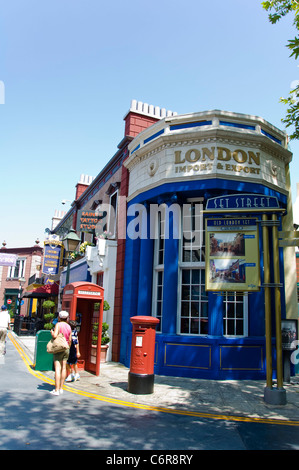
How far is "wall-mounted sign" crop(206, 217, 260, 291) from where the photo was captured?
7.77 m

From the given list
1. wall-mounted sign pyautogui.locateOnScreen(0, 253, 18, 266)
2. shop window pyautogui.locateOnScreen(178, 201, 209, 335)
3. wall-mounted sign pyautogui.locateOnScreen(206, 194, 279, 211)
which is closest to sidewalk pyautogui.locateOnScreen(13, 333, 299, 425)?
shop window pyautogui.locateOnScreen(178, 201, 209, 335)

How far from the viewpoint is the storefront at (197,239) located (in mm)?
9836

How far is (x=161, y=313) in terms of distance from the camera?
11.3 metres

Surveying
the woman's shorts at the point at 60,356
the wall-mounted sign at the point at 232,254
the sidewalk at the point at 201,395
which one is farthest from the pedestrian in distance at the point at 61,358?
the wall-mounted sign at the point at 232,254

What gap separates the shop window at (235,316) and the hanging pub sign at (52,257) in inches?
580

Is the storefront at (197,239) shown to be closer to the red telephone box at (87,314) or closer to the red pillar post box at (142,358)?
the red telephone box at (87,314)

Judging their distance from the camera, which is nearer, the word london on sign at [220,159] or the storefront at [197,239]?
the storefront at [197,239]

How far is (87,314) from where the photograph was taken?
10867mm

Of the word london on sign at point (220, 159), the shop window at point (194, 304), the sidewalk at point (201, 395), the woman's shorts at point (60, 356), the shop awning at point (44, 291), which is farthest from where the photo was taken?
the shop awning at point (44, 291)

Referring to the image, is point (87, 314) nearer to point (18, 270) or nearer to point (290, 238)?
point (290, 238)

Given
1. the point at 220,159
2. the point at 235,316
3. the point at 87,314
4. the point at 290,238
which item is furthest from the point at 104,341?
the point at 290,238

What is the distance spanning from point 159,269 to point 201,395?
455cm
